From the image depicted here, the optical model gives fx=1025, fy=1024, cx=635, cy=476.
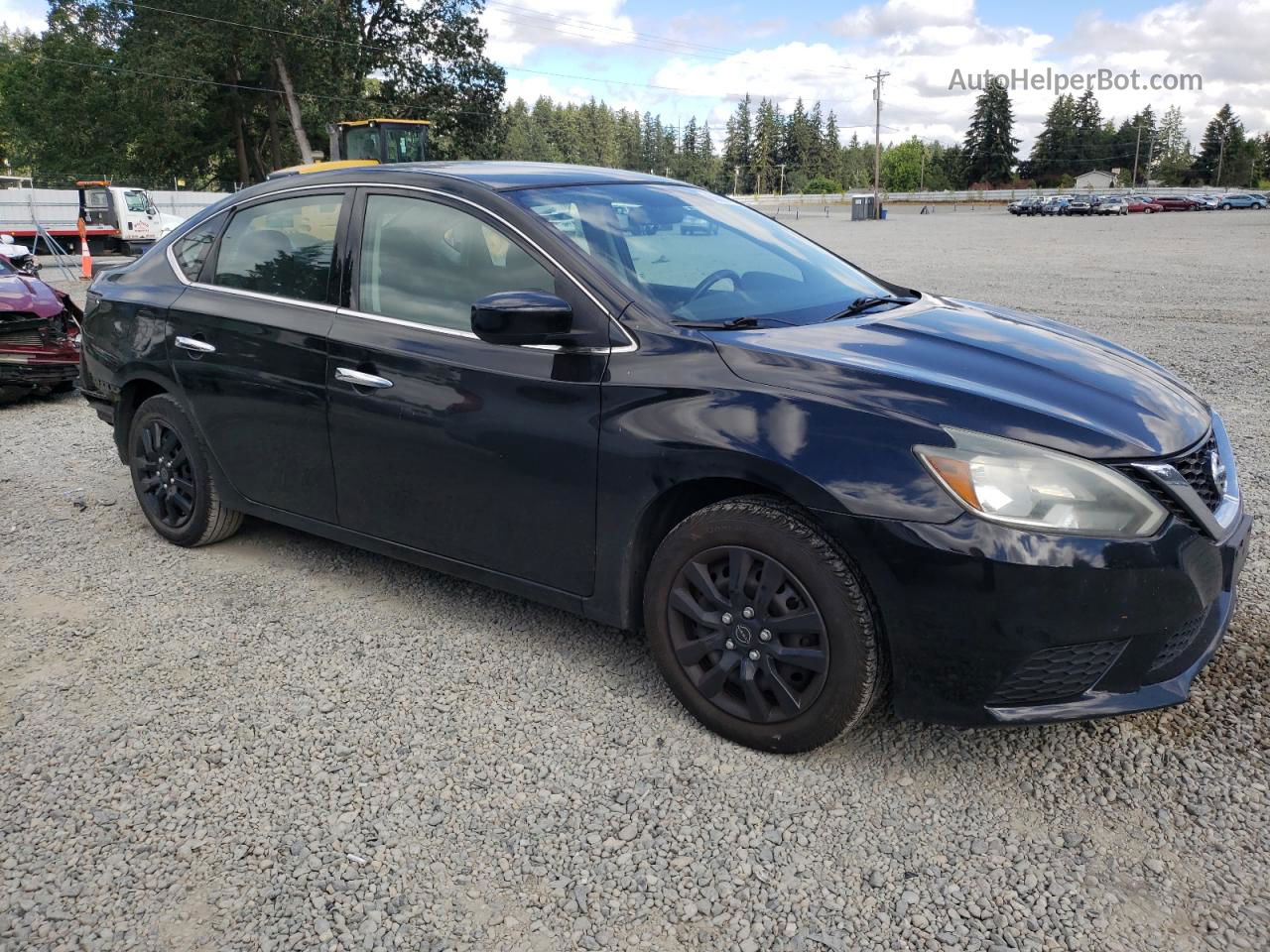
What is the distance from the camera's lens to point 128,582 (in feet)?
14.4

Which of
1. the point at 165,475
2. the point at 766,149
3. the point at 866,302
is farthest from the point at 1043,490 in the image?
the point at 766,149

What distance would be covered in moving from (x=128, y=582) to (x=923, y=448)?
11.4ft

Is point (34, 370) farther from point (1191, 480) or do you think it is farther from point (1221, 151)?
point (1221, 151)

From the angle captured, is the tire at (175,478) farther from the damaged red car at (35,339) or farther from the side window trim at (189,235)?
the damaged red car at (35,339)

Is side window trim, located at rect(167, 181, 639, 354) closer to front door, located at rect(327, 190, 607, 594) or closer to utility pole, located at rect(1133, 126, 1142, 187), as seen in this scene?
front door, located at rect(327, 190, 607, 594)

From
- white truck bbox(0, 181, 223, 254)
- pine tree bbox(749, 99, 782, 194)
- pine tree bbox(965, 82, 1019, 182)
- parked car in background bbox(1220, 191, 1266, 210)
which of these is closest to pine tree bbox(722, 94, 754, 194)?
pine tree bbox(749, 99, 782, 194)

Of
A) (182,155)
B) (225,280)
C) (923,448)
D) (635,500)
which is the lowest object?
(635,500)

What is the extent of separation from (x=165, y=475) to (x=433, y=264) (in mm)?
1952

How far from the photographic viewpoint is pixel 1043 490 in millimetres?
2514

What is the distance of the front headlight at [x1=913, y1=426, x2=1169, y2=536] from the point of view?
250 centimetres

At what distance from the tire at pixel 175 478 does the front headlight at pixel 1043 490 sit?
10.7 ft

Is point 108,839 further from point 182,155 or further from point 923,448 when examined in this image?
point 182,155

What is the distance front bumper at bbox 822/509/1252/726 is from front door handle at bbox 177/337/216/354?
281 centimetres

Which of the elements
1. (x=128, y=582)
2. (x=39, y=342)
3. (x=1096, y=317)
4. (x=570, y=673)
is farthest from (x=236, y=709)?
(x=1096, y=317)
